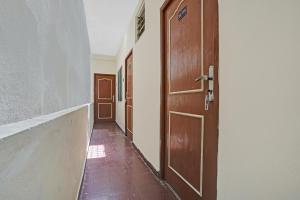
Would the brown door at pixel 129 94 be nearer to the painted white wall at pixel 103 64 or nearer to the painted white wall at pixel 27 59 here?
the painted white wall at pixel 103 64

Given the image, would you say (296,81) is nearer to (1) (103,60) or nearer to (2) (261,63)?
(2) (261,63)

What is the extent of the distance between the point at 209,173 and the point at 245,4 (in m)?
0.98

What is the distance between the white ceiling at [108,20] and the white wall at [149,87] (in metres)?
0.76

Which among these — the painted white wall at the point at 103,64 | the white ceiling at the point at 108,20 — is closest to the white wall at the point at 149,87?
the white ceiling at the point at 108,20

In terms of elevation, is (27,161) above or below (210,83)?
below

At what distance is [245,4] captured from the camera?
2.66 feet

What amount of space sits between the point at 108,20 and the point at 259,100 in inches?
138

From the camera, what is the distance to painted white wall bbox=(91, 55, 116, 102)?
6.36 meters

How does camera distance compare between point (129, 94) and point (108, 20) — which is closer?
point (108, 20)

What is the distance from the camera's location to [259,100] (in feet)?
2.43

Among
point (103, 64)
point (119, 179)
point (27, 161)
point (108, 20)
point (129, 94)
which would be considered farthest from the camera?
point (103, 64)

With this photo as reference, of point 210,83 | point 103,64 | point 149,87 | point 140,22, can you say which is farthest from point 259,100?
point 103,64

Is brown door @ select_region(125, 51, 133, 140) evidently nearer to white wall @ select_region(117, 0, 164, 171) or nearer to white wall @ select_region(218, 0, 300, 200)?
white wall @ select_region(117, 0, 164, 171)

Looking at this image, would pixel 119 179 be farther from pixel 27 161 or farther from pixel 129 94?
pixel 129 94
